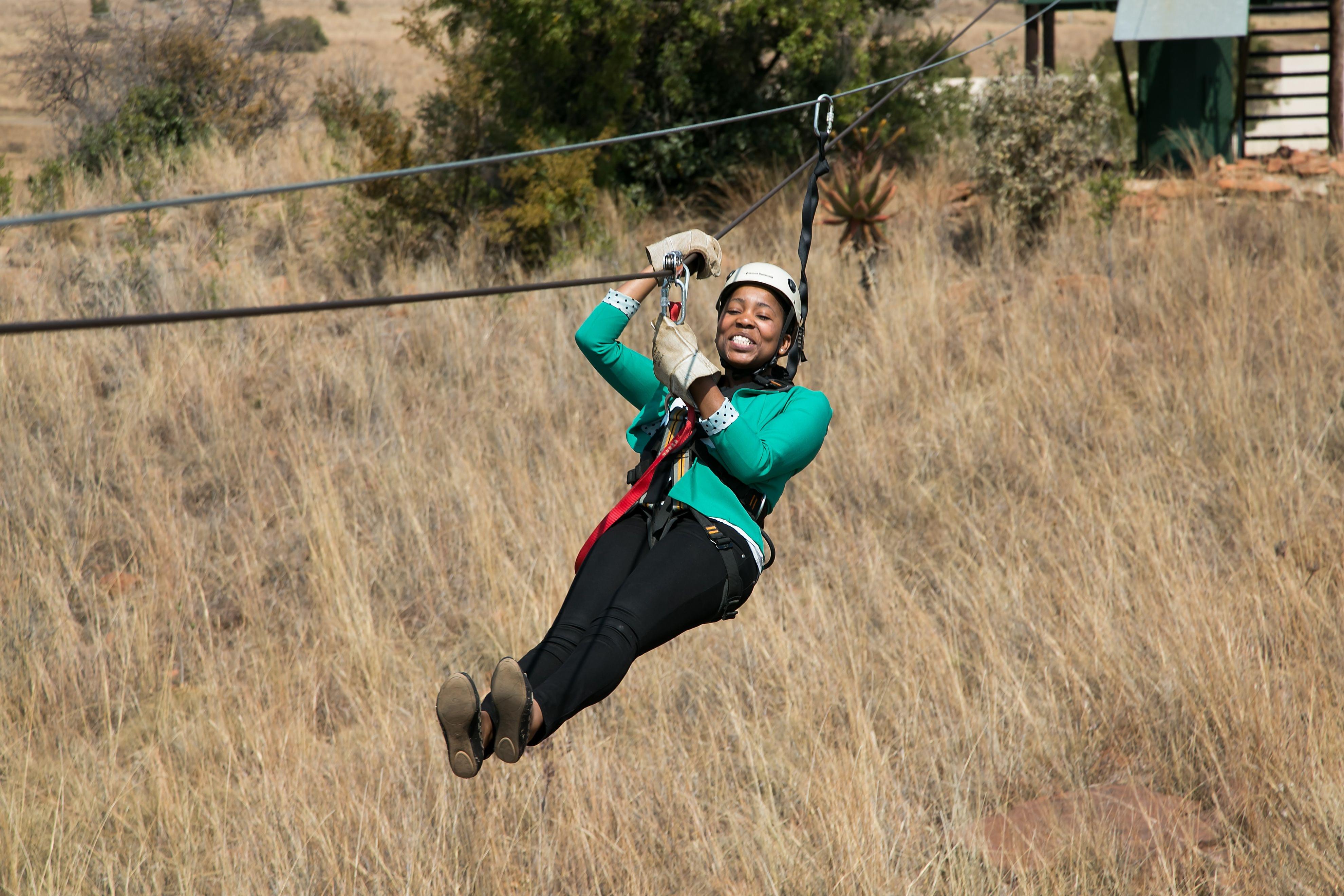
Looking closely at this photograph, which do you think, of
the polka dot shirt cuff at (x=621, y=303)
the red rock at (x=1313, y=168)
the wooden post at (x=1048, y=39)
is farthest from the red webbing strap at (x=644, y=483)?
the wooden post at (x=1048, y=39)

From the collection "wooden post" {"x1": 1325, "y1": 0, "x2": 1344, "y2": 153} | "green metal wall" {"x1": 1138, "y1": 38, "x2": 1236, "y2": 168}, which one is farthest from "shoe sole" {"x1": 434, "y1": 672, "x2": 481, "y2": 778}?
"wooden post" {"x1": 1325, "y1": 0, "x2": 1344, "y2": 153}

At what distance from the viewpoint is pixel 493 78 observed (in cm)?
1115

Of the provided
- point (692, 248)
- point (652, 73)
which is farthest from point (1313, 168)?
point (692, 248)

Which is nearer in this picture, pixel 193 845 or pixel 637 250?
pixel 193 845

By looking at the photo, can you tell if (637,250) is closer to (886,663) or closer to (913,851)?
(886,663)

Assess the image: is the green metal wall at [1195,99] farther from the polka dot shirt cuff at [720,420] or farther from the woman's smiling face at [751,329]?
the polka dot shirt cuff at [720,420]

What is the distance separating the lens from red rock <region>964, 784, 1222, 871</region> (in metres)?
4.75

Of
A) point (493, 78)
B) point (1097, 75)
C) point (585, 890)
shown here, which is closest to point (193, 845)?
point (585, 890)

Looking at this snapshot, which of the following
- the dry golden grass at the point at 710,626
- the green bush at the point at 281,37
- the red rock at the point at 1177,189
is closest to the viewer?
the dry golden grass at the point at 710,626

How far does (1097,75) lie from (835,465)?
9.36 meters

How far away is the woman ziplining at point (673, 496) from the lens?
300cm

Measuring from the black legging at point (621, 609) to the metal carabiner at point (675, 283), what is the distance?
26.4 inches

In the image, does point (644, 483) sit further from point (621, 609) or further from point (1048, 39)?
point (1048, 39)

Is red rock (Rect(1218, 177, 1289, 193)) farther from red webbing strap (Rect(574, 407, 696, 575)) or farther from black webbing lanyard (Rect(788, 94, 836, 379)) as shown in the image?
red webbing strap (Rect(574, 407, 696, 575))
